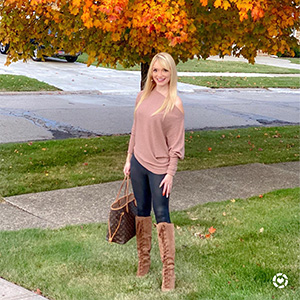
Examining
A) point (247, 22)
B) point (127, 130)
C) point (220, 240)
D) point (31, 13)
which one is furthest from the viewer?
point (127, 130)

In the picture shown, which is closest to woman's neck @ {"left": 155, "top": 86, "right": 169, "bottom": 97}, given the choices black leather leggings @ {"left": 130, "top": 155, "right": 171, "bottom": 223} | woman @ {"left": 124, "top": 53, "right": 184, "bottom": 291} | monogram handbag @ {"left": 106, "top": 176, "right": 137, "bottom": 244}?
woman @ {"left": 124, "top": 53, "right": 184, "bottom": 291}

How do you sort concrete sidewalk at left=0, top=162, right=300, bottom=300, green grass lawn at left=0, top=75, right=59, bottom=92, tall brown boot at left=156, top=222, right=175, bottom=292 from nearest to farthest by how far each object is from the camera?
tall brown boot at left=156, top=222, right=175, bottom=292, concrete sidewalk at left=0, top=162, right=300, bottom=300, green grass lawn at left=0, top=75, right=59, bottom=92

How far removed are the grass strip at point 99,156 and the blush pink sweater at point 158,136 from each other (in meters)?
3.36

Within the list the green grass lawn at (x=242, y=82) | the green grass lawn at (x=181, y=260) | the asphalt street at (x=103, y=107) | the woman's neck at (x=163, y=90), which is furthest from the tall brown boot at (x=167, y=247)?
the green grass lawn at (x=242, y=82)

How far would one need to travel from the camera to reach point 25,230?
18.6ft

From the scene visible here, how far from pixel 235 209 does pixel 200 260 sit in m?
1.66

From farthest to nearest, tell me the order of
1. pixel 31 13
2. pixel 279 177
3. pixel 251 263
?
pixel 279 177
pixel 31 13
pixel 251 263

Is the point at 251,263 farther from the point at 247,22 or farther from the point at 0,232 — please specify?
the point at 247,22

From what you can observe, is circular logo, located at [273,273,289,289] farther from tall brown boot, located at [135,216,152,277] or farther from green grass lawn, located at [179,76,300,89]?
green grass lawn, located at [179,76,300,89]

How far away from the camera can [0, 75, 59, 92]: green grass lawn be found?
16.6 metres

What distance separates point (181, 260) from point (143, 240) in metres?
0.67

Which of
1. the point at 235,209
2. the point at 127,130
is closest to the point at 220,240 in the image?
the point at 235,209

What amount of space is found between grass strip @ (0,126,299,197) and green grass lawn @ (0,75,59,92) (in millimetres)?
6730

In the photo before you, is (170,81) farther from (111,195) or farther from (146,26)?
(111,195)
